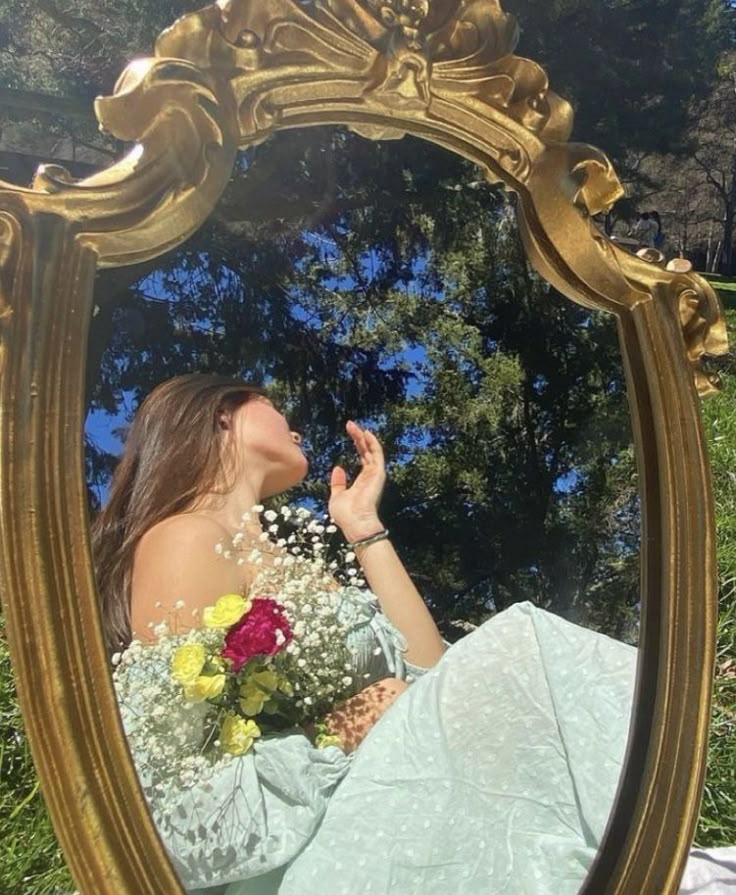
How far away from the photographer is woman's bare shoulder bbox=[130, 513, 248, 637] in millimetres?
784

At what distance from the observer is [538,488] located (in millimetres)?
947

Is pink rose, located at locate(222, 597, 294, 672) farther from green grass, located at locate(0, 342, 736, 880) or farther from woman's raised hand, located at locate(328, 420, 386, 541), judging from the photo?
green grass, located at locate(0, 342, 736, 880)

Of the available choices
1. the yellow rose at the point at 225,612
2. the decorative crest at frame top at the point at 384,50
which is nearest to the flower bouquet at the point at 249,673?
the yellow rose at the point at 225,612

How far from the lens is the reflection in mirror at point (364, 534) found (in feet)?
2.59

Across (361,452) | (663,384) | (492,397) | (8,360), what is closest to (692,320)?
(663,384)

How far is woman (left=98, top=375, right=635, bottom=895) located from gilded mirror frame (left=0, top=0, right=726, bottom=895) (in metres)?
0.03

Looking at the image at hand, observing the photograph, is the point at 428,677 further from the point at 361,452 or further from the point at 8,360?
the point at 8,360

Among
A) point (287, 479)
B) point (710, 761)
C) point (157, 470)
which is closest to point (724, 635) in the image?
point (710, 761)

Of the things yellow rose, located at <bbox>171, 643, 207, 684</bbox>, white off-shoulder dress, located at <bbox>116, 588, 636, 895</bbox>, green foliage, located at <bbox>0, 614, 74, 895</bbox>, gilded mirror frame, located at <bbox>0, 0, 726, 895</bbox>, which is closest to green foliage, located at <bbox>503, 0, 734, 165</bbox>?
gilded mirror frame, located at <bbox>0, 0, 726, 895</bbox>

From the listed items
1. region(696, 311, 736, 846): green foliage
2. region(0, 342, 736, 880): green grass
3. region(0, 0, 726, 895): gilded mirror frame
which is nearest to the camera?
region(0, 0, 726, 895): gilded mirror frame

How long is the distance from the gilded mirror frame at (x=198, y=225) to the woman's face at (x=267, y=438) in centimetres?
14

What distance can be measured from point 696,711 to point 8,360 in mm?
667

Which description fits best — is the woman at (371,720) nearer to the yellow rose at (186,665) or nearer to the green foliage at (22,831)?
the yellow rose at (186,665)

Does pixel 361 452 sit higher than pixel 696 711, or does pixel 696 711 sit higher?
pixel 361 452
